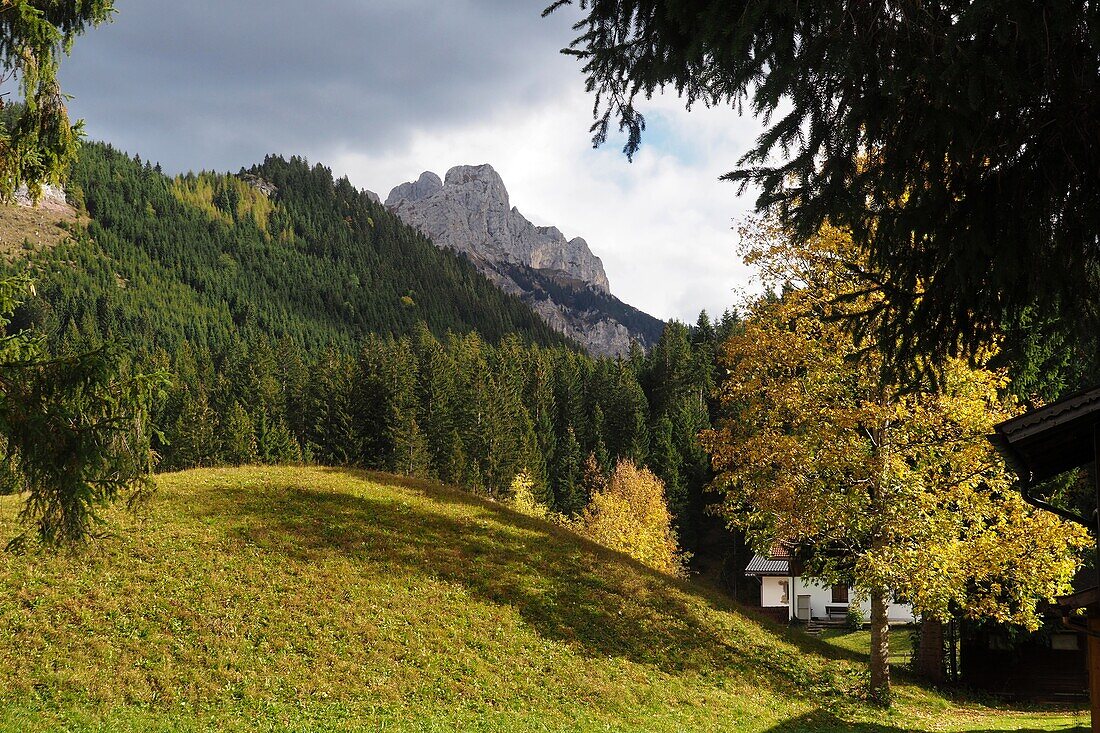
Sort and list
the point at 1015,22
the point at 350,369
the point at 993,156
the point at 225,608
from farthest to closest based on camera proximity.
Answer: the point at 350,369 < the point at 225,608 < the point at 993,156 < the point at 1015,22

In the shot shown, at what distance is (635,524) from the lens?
5741 cm

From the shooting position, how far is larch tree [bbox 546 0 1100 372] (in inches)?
208

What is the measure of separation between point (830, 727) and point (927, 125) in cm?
1654

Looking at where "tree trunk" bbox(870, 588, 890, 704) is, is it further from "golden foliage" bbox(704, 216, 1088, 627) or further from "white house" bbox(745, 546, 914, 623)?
"white house" bbox(745, 546, 914, 623)

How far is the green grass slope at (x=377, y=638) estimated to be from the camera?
15.6 m

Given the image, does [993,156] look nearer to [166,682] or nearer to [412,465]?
[166,682]

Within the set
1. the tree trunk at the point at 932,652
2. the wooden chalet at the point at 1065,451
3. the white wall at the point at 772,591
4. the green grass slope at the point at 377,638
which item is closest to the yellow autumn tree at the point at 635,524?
the white wall at the point at 772,591

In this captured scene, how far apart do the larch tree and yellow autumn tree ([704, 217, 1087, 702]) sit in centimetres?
1137

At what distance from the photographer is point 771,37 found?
20.3 ft

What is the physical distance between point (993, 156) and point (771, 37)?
78.1 inches

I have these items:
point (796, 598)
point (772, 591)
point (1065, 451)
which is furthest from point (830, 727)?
point (772, 591)

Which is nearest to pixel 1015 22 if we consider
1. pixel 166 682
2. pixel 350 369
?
pixel 166 682

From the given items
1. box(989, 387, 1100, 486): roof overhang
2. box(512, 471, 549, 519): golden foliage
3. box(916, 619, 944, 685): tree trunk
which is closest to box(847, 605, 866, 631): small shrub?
box(916, 619, 944, 685): tree trunk

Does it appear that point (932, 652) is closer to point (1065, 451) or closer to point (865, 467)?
point (865, 467)
